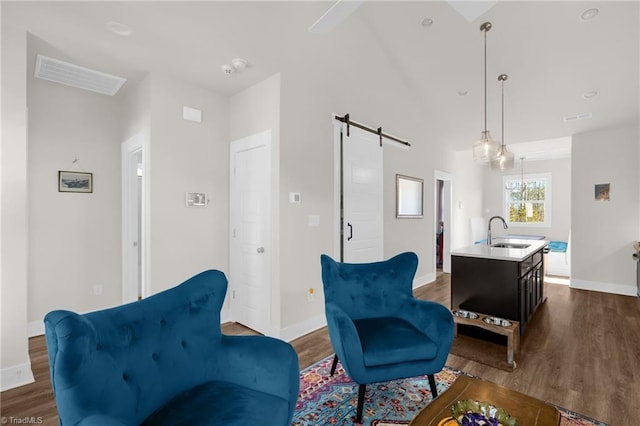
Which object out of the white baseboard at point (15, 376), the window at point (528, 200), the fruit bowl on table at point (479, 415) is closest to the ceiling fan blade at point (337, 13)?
the fruit bowl on table at point (479, 415)

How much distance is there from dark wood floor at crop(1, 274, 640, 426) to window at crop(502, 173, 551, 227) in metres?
4.61

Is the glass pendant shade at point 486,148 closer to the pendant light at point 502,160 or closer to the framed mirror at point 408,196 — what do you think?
the pendant light at point 502,160

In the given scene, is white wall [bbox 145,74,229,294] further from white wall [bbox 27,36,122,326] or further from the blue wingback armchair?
the blue wingback armchair

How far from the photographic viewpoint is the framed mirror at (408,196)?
15.6 ft

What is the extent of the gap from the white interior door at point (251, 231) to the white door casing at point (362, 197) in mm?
997

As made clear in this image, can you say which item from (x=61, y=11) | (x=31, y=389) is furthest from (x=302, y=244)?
(x=61, y=11)

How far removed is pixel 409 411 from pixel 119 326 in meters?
1.73

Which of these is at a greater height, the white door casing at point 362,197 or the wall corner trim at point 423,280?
the white door casing at point 362,197

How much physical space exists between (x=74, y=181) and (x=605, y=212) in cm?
746

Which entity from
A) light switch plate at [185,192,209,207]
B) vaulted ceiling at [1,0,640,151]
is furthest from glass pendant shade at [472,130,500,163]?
light switch plate at [185,192,209,207]

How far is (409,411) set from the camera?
194 centimetres

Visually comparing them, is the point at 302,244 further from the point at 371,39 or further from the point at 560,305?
the point at 560,305

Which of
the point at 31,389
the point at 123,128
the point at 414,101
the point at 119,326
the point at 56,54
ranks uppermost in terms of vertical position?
the point at 414,101

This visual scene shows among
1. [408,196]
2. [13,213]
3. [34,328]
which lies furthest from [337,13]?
[34,328]
